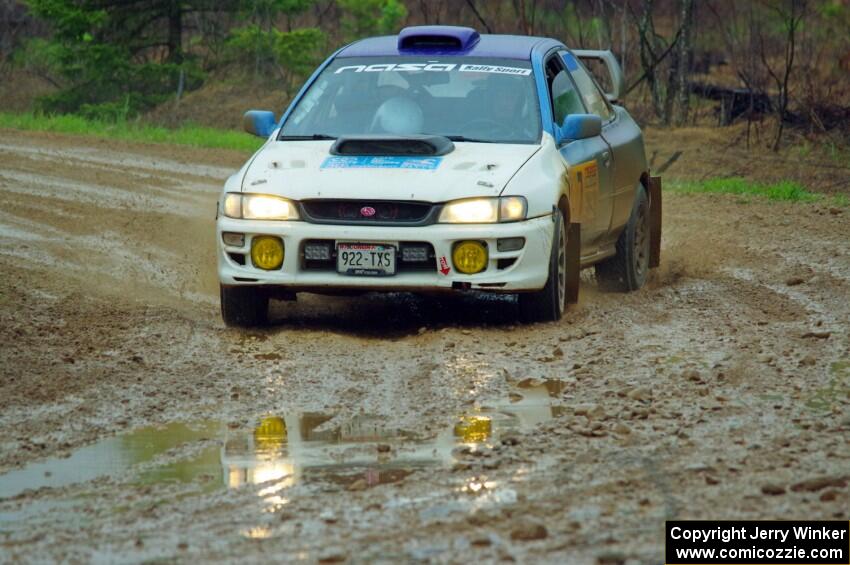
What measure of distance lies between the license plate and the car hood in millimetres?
258

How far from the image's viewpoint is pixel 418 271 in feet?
27.1

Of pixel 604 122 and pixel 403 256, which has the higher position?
pixel 604 122

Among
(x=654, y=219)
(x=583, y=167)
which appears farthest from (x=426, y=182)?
(x=654, y=219)

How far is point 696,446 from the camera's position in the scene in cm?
572

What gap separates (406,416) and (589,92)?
4496 millimetres

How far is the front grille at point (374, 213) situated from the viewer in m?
8.23

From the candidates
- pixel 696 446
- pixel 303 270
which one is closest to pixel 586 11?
pixel 303 270

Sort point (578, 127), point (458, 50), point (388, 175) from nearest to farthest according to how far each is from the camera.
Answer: point (388, 175), point (578, 127), point (458, 50)

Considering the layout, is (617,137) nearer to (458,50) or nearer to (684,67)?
(458,50)

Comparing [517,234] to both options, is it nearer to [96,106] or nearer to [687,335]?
[687,335]

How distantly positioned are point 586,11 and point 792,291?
19.6 meters

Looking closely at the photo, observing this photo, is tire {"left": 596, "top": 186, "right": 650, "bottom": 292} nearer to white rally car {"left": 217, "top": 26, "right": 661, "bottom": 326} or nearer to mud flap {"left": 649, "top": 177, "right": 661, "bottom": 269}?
mud flap {"left": 649, "top": 177, "right": 661, "bottom": 269}

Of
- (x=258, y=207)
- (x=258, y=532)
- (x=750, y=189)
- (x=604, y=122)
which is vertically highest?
(x=604, y=122)

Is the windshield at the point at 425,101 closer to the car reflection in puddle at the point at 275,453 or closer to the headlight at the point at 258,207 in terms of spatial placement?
the headlight at the point at 258,207
